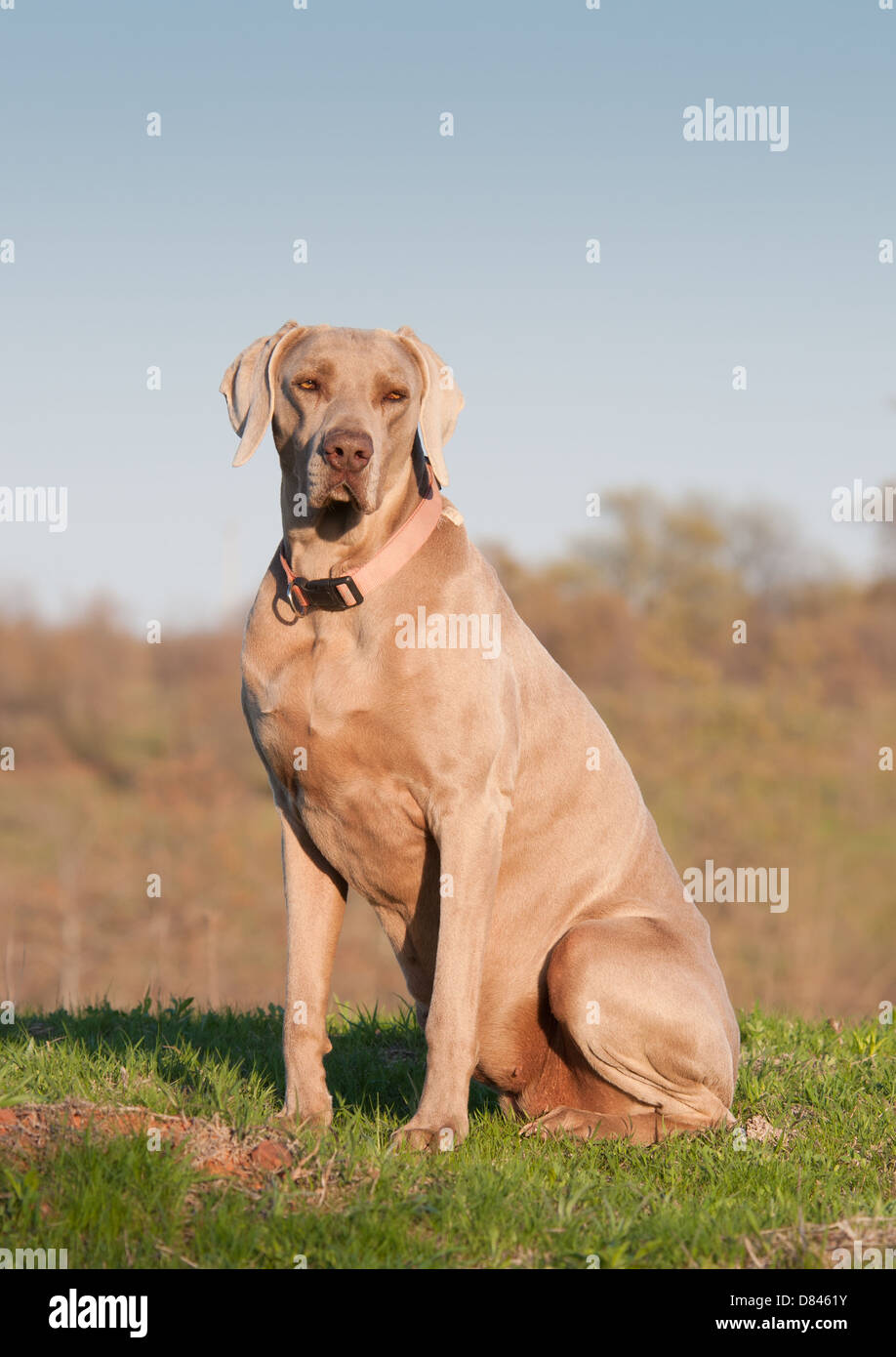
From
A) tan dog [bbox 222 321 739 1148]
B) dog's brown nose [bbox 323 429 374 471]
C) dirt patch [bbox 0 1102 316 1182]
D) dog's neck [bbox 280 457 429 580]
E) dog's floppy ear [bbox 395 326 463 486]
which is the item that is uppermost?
dog's floppy ear [bbox 395 326 463 486]

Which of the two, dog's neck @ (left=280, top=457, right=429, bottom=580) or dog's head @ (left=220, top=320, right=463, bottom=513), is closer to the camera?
dog's head @ (left=220, top=320, right=463, bottom=513)

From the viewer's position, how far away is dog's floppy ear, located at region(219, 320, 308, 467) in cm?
449

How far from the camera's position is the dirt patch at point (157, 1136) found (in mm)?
3494

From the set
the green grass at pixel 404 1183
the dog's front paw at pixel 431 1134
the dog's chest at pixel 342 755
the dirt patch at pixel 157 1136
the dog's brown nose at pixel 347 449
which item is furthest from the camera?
the dog's chest at pixel 342 755

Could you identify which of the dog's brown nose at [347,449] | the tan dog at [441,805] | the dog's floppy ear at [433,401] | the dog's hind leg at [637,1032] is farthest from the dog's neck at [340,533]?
the dog's hind leg at [637,1032]

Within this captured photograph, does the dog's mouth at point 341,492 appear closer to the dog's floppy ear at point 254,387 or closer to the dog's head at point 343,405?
the dog's head at point 343,405

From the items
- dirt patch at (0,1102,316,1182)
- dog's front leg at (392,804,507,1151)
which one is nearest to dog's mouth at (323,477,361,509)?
dog's front leg at (392,804,507,1151)

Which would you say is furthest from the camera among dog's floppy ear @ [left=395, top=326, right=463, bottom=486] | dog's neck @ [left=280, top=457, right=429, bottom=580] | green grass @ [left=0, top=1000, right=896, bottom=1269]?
dog's floppy ear @ [left=395, top=326, right=463, bottom=486]

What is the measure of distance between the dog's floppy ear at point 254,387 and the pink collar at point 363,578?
18.1 inches

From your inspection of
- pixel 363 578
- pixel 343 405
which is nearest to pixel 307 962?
pixel 363 578

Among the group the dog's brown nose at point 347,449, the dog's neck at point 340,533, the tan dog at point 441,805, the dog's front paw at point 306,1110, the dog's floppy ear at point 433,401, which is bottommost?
the dog's front paw at point 306,1110

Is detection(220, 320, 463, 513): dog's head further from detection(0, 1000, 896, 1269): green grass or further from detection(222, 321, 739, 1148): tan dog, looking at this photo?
detection(0, 1000, 896, 1269): green grass

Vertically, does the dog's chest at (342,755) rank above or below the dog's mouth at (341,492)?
below
